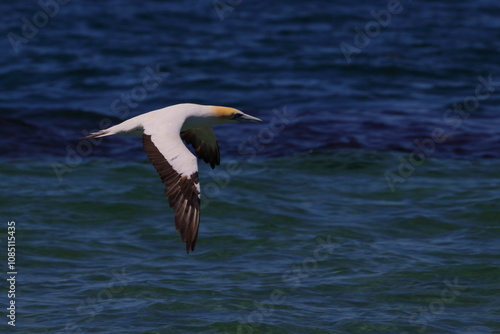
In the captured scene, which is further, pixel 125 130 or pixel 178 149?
pixel 125 130

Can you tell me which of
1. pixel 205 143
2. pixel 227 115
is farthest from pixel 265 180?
pixel 227 115

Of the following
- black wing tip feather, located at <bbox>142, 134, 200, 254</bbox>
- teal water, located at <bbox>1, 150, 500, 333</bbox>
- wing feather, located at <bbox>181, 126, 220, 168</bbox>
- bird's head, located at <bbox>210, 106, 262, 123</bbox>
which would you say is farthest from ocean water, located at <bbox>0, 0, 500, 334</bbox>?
bird's head, located at <bbox>210, 106, 262, 123</bbox>

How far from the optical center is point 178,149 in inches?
392

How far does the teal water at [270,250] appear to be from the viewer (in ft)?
36.3

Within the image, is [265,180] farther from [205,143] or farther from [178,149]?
[178,149]

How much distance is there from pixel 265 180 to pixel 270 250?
3212 mm

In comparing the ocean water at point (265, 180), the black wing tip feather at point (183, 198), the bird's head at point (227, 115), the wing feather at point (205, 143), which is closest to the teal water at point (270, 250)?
the ocean water at point (265, 180)

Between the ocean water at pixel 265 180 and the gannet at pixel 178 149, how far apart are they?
1.71 metres

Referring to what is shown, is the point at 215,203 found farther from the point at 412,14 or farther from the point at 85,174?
the point at 412,14

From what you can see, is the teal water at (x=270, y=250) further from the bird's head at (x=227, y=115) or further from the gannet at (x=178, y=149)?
the bird's head at (x=227, y=115)

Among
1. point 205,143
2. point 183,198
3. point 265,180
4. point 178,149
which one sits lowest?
point 265,180

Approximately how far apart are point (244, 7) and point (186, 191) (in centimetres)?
2293

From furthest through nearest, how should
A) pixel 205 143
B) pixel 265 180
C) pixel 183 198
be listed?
pixel 265 180
pixel 205 143
pixel 183 198

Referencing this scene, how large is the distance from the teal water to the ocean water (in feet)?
0.11
